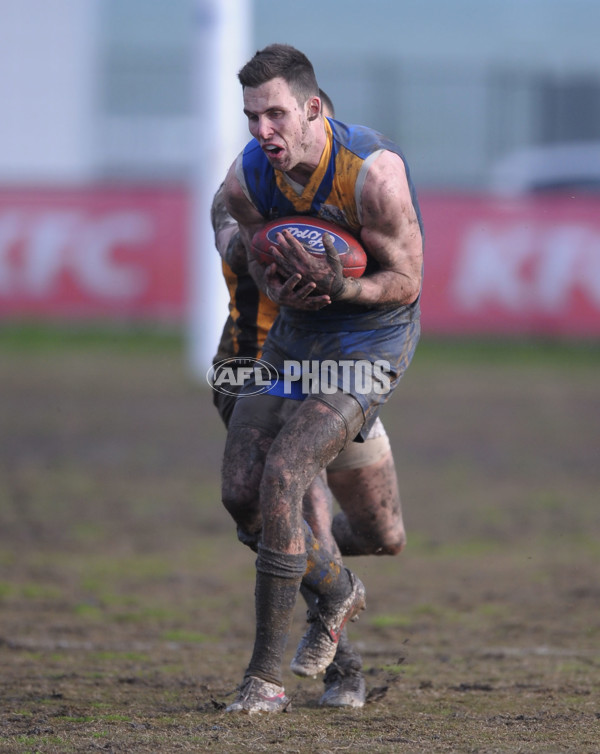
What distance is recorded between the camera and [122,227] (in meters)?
18.3

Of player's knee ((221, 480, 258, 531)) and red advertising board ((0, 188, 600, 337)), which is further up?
red advertising board ((0, 188, 600, 337))

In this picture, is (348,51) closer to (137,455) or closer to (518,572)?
(137,455)

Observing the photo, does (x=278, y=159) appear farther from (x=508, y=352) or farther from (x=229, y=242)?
→ (x=508, y=352)

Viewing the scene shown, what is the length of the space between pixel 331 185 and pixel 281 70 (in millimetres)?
466

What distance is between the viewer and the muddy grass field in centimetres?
474

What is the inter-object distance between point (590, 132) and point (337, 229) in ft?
83.7

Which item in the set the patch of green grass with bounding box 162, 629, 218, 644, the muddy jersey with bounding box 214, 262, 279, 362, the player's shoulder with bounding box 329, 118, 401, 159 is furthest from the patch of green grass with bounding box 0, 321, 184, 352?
the player's shoulder with bounding box 329, 118, 401, 159

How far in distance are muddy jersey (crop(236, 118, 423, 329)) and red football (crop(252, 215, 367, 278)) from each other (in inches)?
2.4

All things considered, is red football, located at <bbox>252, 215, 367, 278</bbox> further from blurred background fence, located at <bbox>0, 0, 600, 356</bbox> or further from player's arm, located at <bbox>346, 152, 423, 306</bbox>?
blurred background fence, located at <bbox>0, 0, 600, 356</bbox>

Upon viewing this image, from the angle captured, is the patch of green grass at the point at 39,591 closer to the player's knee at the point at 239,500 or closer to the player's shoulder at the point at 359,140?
the player's knee at the point at 239,500

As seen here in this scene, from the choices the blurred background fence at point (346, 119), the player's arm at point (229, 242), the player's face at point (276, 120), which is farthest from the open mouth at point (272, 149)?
the blurred background fence at point (346, 119)

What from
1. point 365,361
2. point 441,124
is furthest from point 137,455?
point 441,124

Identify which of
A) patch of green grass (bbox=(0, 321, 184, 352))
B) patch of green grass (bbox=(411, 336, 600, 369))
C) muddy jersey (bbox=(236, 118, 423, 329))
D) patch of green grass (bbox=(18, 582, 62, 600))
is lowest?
patch of green grass (bbox=(18, 582, 62, 600))

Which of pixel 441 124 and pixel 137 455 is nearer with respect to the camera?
pixel 137 455
